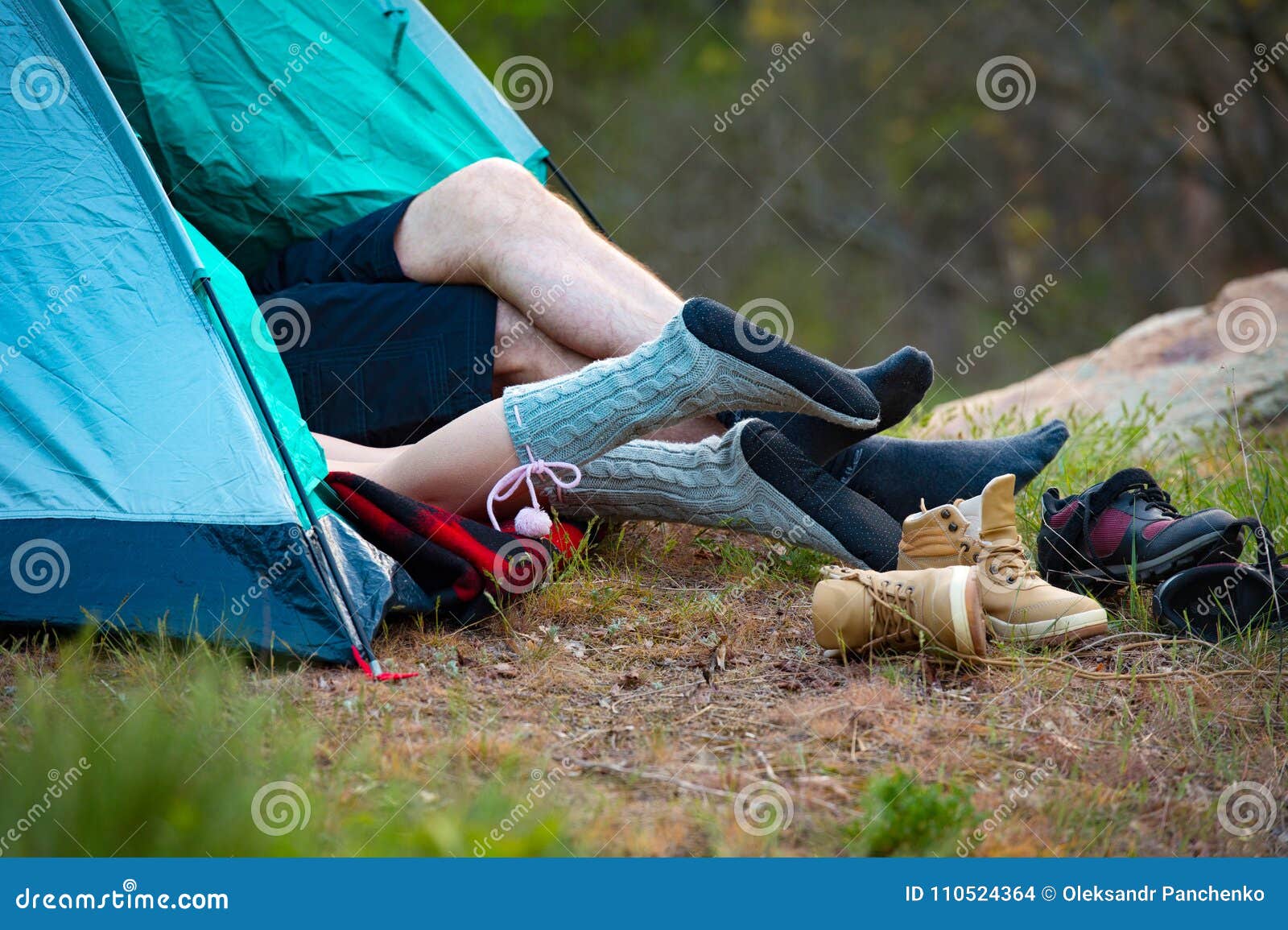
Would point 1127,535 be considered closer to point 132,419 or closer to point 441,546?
point 441,546

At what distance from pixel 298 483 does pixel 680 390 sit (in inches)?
24.6

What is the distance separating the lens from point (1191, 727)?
1609mm

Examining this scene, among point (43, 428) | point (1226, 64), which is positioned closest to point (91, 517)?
point (43, 428)

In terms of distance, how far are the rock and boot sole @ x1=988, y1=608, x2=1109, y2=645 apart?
126 centimetres

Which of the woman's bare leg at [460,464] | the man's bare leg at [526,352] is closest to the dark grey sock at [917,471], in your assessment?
the man's bare leg at [526,352]

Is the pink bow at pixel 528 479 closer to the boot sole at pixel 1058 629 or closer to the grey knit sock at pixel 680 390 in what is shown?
the grey knit sock at pixel 680 390

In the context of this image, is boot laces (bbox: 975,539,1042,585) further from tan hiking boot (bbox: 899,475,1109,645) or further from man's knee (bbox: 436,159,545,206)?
man's knee (bbox: 436,159,545,206)

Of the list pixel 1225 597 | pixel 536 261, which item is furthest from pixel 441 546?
pixel 1225 597

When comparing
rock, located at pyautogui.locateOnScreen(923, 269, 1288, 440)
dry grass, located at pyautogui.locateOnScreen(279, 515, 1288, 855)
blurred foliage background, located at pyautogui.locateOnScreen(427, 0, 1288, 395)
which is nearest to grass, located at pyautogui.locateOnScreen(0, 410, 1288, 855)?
dry grass, located at pyautogui.locateOnScreen(279, 515, 1288, 855)

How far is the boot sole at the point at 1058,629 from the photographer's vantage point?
1.81 m

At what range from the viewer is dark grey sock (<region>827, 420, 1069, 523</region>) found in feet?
7.34

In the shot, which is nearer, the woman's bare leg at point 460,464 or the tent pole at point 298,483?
the tent pole at point 298,483

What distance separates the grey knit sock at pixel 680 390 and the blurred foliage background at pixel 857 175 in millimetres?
6606

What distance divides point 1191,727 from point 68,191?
6.36ft
